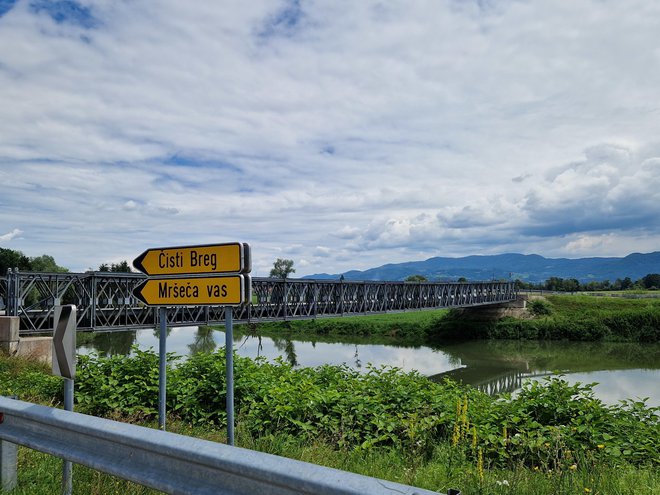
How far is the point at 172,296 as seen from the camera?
627cm

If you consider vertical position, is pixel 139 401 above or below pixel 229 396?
below

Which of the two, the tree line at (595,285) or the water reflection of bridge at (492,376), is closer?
the water reflection of bridge at (492,376)

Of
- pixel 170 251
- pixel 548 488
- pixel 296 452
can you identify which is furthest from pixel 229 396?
pixel 548 488

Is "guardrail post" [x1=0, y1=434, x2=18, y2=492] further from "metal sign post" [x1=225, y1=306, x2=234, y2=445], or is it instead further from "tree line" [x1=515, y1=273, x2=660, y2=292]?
"tree line" [x1=515, y1=273, x2=660, y2=292]

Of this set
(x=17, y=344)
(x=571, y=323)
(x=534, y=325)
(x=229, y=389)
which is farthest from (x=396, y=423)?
(x=534, y=325)

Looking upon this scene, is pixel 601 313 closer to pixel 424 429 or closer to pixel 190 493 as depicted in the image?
pixel 424 429

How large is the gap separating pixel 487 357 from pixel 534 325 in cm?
1771

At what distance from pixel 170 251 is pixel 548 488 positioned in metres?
4.72

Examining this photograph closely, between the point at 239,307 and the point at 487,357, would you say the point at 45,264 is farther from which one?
the point at 487,357

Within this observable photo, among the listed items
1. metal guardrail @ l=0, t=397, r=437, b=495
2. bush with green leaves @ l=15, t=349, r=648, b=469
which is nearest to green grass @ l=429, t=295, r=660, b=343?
bush with green leaves @ l=15, t=349, r=648, b=469

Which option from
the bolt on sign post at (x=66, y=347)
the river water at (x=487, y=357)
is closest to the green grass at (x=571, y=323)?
the river water at (x=487, y=357)

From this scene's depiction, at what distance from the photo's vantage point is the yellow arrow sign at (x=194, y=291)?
574 cm

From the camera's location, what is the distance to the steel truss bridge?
2659 centimetres

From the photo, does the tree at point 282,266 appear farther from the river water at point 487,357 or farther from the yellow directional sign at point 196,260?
the yellow directional sign at point 196,260
